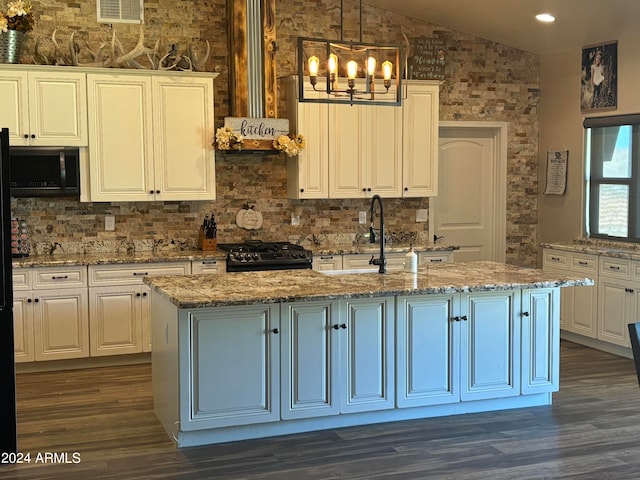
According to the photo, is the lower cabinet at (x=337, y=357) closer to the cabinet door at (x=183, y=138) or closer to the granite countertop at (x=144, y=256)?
the granite countertop at (x=144, y=256)

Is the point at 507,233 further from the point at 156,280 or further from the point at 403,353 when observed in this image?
the point at 156,280

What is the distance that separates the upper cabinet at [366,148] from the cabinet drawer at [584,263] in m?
1.41

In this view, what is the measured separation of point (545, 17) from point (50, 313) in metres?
4.73

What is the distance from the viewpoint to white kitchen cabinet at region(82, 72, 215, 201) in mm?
6227

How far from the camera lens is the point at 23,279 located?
19.3ft

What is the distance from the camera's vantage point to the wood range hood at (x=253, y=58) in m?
6.53

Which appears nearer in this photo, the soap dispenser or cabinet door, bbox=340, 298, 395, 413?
cabinet door, bbox=340, 298, 395, 413

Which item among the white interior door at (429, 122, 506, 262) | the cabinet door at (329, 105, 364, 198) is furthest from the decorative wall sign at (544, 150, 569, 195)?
the cabinet door at (329, 105, 364, 198)

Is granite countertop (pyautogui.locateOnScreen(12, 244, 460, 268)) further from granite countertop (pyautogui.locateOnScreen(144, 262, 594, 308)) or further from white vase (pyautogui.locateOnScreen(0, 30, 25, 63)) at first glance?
white vase (pyautogui.locateOnScreen(0, 30, 25, 63))

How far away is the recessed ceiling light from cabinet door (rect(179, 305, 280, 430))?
383 cm

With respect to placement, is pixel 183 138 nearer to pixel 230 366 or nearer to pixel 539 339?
pixel 230 366

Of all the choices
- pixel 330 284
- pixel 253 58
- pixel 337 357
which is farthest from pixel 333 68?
pixel 253 58

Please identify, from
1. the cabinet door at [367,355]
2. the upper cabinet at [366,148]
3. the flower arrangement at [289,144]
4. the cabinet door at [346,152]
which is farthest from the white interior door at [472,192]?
the cabinet door at [367,355]

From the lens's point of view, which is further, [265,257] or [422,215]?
[422,215]
